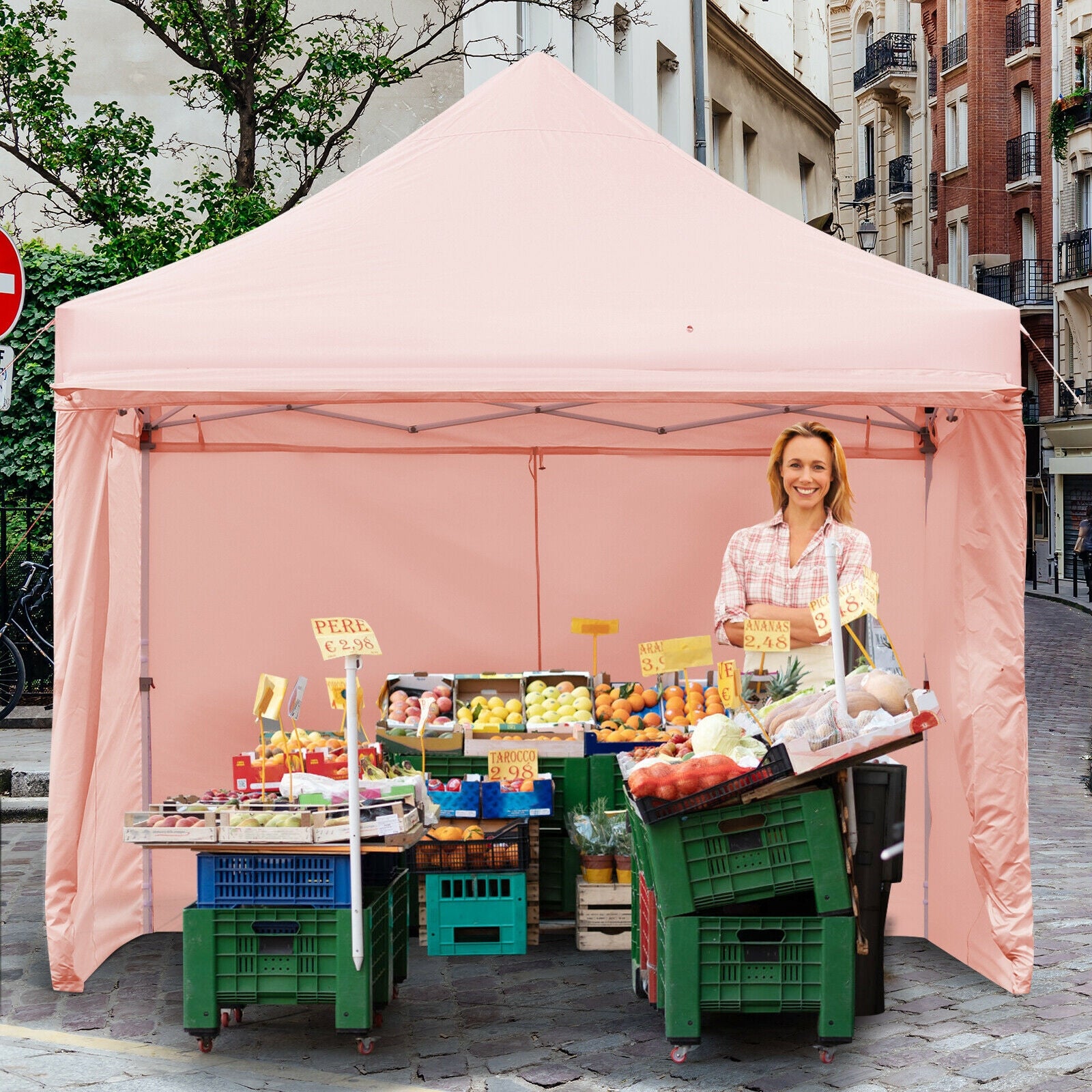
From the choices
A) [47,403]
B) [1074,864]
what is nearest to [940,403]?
[1074,864]

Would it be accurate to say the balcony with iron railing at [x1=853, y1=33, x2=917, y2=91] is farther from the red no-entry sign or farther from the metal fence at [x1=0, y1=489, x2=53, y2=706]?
the red no-entry sign

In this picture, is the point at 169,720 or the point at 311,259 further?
the point at 169,720

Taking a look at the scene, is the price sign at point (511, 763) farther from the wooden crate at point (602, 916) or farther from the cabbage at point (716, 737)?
the cabbage at point (716, 737)

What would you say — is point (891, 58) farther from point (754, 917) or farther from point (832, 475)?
point (754, 917)

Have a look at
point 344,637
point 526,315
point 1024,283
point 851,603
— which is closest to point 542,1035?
point 344,637

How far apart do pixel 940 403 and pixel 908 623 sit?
219 cm

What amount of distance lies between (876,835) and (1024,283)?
145 ft

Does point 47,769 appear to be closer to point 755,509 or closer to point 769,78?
point 755,509

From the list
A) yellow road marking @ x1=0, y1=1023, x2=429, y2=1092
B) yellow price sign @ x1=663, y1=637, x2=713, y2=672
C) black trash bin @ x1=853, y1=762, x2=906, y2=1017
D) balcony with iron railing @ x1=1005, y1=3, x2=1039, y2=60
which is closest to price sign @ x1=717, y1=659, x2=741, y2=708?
yellow price sign @ x1=663, y1=637, x2=713, y2=672

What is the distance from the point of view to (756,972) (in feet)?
16.8

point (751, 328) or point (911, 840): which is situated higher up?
point (751, 328)

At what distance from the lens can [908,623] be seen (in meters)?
7.52

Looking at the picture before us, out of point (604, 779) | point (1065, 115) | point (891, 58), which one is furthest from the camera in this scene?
point (891, 58)

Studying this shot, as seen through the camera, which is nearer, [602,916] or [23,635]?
[602,916]
